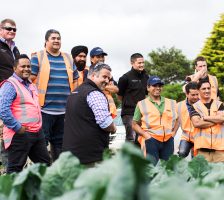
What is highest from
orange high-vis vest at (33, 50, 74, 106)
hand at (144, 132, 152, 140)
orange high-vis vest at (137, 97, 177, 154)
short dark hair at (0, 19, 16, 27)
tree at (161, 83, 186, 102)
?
short dark hair at (0, 19, 16, 27)

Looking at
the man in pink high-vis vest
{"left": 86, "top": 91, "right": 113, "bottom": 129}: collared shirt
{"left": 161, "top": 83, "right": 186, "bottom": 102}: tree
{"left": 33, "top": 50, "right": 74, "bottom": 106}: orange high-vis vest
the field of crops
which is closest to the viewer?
the field of crops

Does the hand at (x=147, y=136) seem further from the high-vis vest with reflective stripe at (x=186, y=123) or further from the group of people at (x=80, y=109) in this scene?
the high-vis vest with reflective stripe at (x=186, y=123)

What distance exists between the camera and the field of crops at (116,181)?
83cm

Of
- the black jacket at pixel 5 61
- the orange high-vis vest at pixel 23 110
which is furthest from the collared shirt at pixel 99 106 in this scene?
the black jacket at pixel 5 61

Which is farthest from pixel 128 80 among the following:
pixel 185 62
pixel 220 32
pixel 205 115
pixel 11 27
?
pixel 185 62

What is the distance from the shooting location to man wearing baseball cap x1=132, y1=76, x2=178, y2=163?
766 centimetres

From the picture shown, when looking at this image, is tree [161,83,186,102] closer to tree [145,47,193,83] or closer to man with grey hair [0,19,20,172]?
tree [145,47,193,83]

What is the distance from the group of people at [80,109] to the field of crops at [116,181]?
3.42 metres

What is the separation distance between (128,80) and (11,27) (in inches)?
99.2

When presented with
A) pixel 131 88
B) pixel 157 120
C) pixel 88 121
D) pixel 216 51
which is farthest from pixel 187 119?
pixel 216 51

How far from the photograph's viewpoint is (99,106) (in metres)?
5.50

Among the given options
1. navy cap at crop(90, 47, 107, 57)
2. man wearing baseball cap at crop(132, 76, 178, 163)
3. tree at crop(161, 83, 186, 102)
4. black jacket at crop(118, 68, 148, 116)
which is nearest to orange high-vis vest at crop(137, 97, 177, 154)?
man wearing baseball cap at crop(132, 76, 178, 163)

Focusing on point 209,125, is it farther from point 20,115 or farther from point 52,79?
point 20,115

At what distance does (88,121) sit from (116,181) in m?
4.80
